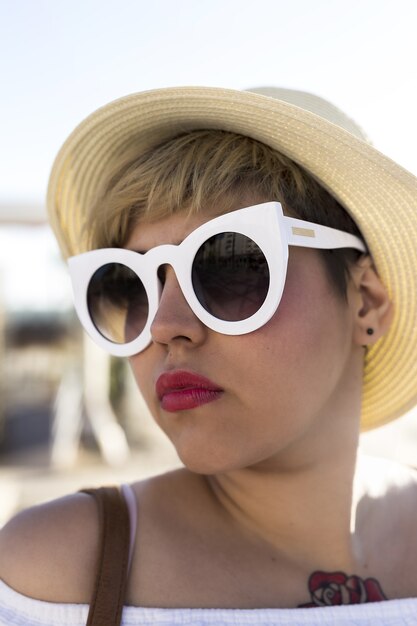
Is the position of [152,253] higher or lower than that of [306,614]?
higher

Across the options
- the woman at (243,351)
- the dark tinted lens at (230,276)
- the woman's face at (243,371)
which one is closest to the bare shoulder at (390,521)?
the woman at (243,351)

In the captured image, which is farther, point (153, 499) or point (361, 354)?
point (361, 354)

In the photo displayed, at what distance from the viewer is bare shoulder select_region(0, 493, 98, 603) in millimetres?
1198

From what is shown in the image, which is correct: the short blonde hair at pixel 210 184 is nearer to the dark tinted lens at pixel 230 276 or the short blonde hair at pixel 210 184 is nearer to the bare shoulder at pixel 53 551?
the dark tinted lens at pixel 230 276

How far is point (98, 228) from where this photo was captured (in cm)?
168

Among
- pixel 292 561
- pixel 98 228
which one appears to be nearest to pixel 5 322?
pixel 98 228

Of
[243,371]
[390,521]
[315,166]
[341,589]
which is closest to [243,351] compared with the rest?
[243,371]

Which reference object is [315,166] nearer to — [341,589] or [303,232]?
[303,232]

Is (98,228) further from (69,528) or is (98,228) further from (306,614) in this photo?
(306,614)

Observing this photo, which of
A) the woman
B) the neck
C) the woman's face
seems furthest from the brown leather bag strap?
the neck

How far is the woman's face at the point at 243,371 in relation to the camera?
129 cm

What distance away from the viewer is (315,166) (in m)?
1.45

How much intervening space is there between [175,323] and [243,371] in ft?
0.60

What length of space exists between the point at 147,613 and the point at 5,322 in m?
5.70
